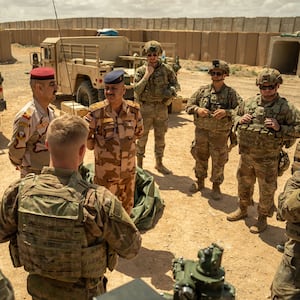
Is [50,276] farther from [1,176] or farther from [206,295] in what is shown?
[1,176]

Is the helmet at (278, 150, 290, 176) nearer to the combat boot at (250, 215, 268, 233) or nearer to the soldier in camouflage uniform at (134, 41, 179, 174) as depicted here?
the combat boot at (250, 215, 268, 233)

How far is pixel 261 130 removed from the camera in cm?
401

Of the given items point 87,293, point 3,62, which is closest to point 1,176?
point 87,293

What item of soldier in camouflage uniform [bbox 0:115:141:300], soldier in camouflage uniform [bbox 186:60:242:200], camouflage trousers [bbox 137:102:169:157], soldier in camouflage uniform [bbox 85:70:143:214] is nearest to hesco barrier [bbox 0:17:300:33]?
camouflage trousers [bbox 137:102:169:157]

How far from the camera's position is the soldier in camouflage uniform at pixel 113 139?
3.53 m

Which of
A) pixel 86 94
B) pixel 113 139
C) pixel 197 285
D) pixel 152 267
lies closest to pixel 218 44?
pixel 86 94

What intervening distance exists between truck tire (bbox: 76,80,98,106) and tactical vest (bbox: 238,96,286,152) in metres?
5.61

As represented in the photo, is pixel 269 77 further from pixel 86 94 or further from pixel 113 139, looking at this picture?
pixel 86 94

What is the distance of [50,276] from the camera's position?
1.83 metres

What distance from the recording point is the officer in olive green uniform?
7.75ft

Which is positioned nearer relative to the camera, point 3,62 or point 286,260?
point 286,260

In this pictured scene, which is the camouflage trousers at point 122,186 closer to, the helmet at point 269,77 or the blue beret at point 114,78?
the blue beret at point 114,78

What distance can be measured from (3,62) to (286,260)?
23083 mm

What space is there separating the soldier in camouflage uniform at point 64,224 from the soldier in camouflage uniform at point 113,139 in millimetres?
1672
